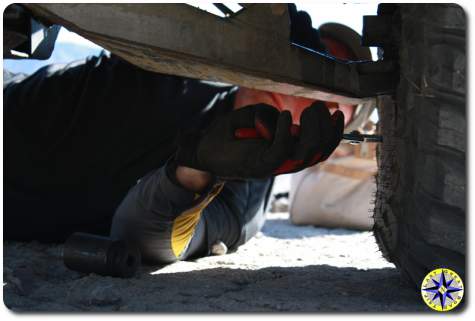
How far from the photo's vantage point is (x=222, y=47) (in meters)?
1.09

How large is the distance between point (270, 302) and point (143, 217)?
0.59 m

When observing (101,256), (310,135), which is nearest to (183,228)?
(101,256)

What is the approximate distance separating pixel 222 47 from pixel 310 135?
0.22 metres

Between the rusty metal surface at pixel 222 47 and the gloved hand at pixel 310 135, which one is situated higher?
the rusty metal surface at pixel 222 47

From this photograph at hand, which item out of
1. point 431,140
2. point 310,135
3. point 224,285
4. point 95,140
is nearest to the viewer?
point 431,140

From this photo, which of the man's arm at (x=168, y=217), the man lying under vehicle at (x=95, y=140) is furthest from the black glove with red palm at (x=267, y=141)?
the man lying under vehicle at (x=95, y=140)

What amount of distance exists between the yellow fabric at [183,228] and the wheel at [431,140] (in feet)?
1.87

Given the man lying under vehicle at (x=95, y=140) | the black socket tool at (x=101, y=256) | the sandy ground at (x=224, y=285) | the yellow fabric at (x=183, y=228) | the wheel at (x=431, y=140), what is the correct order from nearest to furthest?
the wheel at (x=431, y=140), the sandy ground at (x=224, y=285), the black socket tool at (x=101, y=256), the yellow fabric at (x=183, y=228), the man lying under vehicle at (x=95, y=140)

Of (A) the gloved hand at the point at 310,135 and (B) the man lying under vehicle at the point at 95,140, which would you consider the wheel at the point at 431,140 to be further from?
(B) the man lying under vehicle at the point at 95,140

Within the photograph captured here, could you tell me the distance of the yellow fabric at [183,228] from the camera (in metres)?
1.52

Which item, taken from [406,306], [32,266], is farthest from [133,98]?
[406,306]

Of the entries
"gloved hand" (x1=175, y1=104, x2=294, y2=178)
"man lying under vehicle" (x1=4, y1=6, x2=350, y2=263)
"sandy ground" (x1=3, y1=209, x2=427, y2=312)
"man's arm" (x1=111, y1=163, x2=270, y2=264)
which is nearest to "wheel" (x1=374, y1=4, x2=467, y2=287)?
"sandy ground" (x1=3, y1=209, x2=427, y2=312)

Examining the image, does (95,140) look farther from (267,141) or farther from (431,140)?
(431,140)

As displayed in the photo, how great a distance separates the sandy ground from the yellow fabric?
0.05 meters
